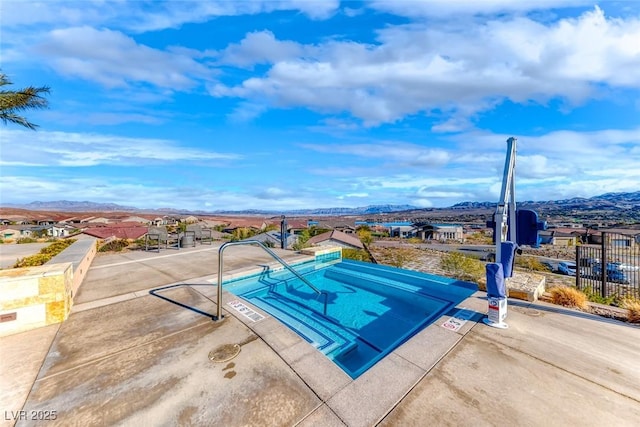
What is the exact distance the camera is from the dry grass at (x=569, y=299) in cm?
450

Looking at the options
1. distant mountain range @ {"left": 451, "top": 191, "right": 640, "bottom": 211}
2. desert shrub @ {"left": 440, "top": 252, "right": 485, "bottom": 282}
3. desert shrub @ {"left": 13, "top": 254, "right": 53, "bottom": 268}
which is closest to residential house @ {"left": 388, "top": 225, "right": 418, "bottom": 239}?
desert shrub @ {"left": 440, "top": 252, "right": 485, "bottom": 282}

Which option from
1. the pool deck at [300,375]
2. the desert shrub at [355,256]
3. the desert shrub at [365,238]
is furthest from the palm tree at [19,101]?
the desert shrub at [365,238]

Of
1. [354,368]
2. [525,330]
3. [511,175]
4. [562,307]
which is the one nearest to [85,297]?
[354,368]

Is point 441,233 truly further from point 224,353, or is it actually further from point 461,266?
point 224,353

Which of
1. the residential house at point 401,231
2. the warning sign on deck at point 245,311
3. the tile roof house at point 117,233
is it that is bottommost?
the residential house at point 401,231

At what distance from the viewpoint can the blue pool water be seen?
457 centimetres

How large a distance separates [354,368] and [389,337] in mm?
1278

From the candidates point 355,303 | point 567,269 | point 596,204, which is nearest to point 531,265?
point 567,269

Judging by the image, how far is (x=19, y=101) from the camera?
5.37 m

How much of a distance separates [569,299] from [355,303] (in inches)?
160

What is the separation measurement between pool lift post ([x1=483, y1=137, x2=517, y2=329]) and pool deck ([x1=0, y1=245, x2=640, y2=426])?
27 centimetres

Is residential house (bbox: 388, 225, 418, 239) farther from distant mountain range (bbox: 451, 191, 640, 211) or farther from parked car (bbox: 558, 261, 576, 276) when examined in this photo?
distant mountain range (bbox: 451, 191, 640, 211)

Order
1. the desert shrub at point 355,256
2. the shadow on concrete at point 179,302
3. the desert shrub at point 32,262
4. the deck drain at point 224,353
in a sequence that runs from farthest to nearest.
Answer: the desert shrub at point 355,256
the desert shrub at point 32,262
the shadow on concrete at point 179,302
the deck drain at point 224,353

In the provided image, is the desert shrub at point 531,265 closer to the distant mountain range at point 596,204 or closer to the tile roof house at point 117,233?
the tile roof house at point 117,233
